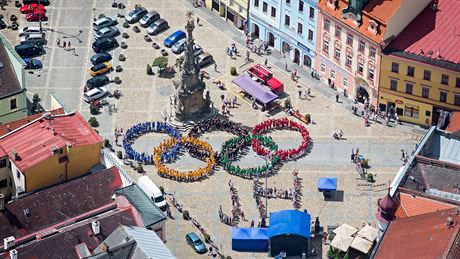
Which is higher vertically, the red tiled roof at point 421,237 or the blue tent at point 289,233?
the red tiled roof at point 421,237

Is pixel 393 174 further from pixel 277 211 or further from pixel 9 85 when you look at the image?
pixel 9 85

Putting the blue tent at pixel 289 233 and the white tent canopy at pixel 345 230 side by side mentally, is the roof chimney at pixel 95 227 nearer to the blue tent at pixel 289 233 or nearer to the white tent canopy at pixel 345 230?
the blue tent at pixel 289 233

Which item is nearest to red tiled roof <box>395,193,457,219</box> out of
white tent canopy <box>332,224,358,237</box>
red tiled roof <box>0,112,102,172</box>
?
white tent canopy <box>332,224,358,237</box>

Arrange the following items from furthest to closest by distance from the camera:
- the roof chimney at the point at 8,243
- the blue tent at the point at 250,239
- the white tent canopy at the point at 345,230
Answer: the blue tent at the point at 250,239 < the white tent canopy at the point at 345,230 < the roof chimney at the point at 8,243

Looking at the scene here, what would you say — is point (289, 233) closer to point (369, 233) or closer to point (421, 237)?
point (369, 233)

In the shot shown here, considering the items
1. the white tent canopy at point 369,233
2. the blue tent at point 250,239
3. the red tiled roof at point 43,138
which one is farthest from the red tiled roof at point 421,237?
the red tiled roof at point 43,138

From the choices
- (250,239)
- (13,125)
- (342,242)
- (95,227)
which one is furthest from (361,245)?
(13,125)
